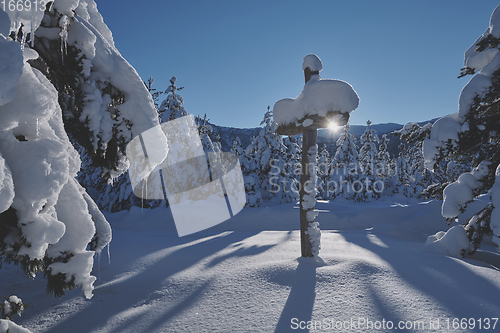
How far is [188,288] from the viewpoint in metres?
3.32

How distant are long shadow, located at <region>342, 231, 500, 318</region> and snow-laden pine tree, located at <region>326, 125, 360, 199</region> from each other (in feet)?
68.1

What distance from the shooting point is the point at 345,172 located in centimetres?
2481

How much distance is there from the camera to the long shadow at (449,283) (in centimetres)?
261

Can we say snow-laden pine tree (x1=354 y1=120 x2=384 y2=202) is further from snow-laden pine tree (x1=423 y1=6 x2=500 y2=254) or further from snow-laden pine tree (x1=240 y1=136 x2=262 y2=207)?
snow-laden pine tree (x1=423 y1=6 x2=500 y2=254)

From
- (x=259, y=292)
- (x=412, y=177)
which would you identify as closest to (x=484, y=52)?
(x=259, y=292)

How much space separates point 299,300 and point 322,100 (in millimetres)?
3186

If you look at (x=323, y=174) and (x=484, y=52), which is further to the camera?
(x=323, y=174)

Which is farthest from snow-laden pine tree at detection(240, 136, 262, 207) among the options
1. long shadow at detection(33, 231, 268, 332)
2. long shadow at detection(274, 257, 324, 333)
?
long shadow at detection(274, 257, 324, 333)

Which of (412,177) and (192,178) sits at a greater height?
(192,178)

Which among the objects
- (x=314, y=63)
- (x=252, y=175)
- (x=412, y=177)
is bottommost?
(x=412, y=177)

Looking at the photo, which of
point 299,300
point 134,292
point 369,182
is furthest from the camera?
point 369,182

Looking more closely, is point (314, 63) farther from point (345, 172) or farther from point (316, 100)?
point (345, 172)

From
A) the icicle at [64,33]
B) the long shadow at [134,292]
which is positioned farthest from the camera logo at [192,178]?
the icicle at [64,33]

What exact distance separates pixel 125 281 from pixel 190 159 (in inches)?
539
